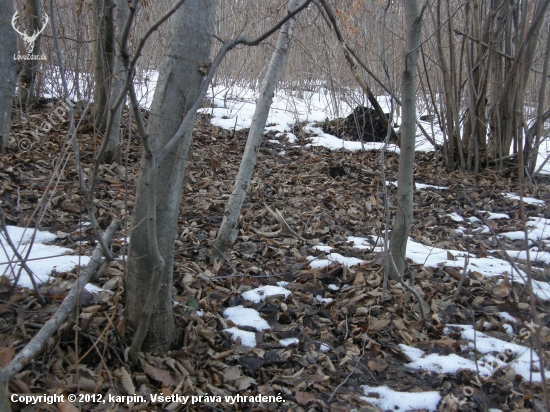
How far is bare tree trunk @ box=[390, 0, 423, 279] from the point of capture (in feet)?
7.85

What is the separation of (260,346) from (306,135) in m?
5.29

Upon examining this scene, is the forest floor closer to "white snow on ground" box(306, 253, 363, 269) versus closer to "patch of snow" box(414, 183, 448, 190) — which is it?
"white snow on ground" box(306, 253, 363, 269)

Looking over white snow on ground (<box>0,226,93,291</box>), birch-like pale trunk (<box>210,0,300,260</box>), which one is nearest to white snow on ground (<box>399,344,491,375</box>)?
birch-like pale trunk (<box>210,0,300,260</box>)

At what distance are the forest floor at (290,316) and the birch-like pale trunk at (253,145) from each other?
150 mm

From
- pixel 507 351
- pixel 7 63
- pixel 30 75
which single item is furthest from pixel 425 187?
pixel 30 75

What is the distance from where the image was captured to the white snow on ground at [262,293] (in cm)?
258

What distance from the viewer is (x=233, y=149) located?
19.8 feet

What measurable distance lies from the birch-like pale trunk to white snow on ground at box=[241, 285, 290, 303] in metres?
0.44

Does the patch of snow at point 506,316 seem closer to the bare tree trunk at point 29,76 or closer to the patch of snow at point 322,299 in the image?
the patch of snow at point 322,299

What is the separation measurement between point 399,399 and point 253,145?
6.15 feet

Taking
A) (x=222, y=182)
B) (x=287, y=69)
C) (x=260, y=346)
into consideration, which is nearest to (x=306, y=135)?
(x=287, y=69)

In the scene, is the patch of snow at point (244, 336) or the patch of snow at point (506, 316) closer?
the patch of snow at point (244, 336)

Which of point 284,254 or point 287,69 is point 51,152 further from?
point 287,69

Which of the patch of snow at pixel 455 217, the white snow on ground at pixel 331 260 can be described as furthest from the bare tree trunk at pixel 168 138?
the patch of snow at pixel 455 217
